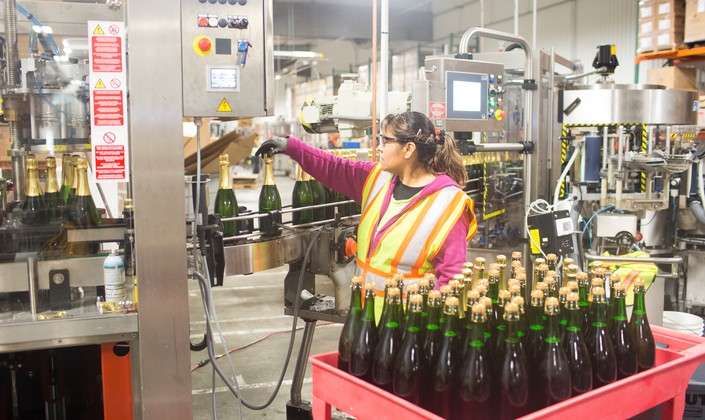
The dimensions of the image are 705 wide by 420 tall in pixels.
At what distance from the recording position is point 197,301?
5.41m

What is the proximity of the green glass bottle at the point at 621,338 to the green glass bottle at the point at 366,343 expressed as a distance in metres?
0.58

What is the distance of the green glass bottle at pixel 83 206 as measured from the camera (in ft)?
7.93

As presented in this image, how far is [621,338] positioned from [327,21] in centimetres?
1206

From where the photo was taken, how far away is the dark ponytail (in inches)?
88.3

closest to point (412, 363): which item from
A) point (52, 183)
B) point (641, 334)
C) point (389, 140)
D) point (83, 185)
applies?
point (641, 334)

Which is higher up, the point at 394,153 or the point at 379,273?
the point at 394,153

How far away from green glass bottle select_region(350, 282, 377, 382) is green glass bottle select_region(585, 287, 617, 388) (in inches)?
20.1

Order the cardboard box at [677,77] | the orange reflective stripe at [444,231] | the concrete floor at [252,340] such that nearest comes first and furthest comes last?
the orange reflective stripe at [444,231] → the concrete floor at [252,340] → the cardboard box at [677,77]

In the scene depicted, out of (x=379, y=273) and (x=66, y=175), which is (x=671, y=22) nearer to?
(x=379, y=273)

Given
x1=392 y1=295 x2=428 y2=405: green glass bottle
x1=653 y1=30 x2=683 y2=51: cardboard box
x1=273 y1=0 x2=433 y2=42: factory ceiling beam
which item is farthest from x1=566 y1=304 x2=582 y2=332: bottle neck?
x1=273 y1=0 x2=433 y2=42: factory ceiling beam

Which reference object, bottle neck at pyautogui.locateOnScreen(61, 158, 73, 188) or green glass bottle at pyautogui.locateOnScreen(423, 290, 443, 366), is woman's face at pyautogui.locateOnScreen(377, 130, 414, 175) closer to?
green glass bottle at pyautogui.locateOnScreen(423, 290, 443, 366)

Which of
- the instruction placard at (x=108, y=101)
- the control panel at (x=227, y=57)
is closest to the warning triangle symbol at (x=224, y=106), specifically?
the control panel at (x=227, y=57)

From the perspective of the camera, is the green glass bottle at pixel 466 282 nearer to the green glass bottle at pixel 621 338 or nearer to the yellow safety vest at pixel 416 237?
Result: the green glass bottle at pixel 621 338

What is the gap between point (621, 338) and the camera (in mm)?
1528
